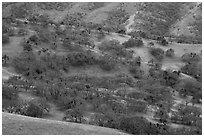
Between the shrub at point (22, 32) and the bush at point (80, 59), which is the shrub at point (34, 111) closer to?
the bush at point (80, 59)

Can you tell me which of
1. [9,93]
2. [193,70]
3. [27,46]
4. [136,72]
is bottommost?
[193,70]

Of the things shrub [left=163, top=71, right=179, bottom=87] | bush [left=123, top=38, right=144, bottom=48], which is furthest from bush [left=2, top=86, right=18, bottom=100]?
bush [left=123, top=38, right=144, bottom=48]

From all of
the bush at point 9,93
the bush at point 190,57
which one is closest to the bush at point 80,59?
the bush at point 190,57

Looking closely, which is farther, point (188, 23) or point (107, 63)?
point (188, 23)

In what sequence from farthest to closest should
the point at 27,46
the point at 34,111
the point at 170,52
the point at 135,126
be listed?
1. the point at 170,52
2. the point at 27,46
3. the point at 34,111
4. the point at 135,126

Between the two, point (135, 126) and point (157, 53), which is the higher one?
point (135, 126)

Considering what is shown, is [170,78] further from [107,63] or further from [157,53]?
[157,53]

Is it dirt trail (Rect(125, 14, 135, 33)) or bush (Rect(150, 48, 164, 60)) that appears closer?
bush (Rect(150, 48, 164, 60))

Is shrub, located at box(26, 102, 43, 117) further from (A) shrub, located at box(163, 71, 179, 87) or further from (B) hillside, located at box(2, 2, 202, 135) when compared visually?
(A) shrub, located at box(163, 71, 179, 87)

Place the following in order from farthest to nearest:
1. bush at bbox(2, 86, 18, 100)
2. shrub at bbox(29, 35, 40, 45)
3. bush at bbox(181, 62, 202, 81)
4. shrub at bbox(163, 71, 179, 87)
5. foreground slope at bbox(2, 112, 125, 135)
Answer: shrub at bbox(29, 35, 40, 45), bush at bbox(181, 62, 202, 81), shrub at bbox(163, 71, 179, 87), bush at bbox(2, 86, 18, 100), foreground slope at bbox(2, 112, 125, 135)

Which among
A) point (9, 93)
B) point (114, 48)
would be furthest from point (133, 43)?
point (9, 93)
